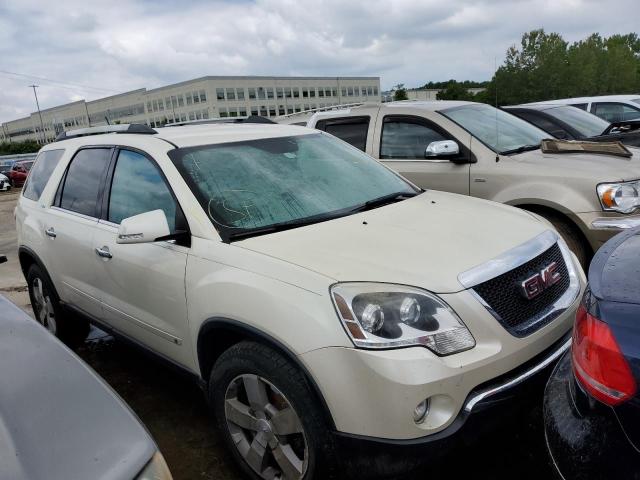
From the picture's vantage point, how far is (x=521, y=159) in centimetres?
450

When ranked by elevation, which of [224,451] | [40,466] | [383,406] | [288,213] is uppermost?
[288,213]

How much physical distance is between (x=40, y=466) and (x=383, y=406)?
112 cm

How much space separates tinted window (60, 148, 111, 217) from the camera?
347cm

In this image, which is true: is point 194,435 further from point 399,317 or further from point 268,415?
point 399,317

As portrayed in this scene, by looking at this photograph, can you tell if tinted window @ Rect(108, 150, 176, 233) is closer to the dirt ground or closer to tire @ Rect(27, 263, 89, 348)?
the dirt ground

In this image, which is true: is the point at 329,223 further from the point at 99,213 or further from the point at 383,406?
the point at 99,213

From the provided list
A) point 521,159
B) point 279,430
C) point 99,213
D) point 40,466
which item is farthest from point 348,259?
point 521,159

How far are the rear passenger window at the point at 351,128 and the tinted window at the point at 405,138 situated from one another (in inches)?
9.0

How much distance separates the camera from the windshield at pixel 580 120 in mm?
7007

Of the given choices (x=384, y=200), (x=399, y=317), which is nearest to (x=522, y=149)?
(x=384, y=200)

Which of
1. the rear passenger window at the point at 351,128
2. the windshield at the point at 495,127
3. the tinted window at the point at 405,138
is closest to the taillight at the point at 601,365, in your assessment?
the windshield at the point at 495,127

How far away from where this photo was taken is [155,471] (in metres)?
1.37

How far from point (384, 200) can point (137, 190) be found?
148 cm

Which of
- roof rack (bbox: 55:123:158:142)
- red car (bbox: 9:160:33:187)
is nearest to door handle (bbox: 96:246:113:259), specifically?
roof rack (bbox: 55:123:158:142)
